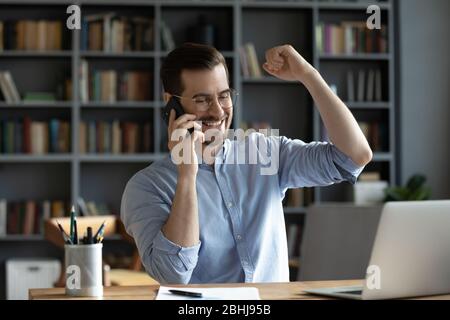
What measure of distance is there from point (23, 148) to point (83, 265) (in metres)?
3.51

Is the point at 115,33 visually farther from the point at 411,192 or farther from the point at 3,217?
the point at 411,192

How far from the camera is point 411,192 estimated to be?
4.68 metres

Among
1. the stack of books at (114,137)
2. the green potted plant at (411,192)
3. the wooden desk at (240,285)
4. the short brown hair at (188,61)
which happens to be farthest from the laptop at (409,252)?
the stack of books at (114,137)

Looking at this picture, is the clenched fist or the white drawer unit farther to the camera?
the white drawer unit

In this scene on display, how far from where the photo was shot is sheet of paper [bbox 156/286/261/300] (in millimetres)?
1350

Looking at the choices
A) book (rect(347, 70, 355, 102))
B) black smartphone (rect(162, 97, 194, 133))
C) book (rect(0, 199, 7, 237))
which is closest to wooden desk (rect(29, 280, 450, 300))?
black smartphone (rect(162, 97, 194, 133))

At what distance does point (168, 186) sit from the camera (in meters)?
1.70

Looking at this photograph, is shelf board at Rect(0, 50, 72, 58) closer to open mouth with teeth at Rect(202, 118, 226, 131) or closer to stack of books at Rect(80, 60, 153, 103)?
stack of books at Rect(80, 60, 153, 103)

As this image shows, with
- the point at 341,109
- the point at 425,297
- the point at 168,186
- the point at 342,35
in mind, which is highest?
the point at 342,35

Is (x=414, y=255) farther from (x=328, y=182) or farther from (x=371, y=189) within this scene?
(x=371, y=189)

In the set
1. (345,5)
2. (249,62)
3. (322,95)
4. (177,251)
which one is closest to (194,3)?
(249,62)
